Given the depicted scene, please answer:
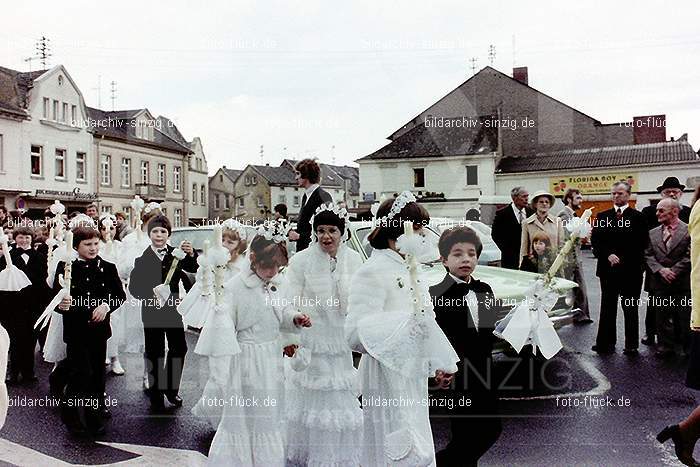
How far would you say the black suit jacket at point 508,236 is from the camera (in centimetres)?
895

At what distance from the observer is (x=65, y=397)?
17.7ft

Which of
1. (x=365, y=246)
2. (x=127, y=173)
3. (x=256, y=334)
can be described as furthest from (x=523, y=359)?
(x=127, y=173)

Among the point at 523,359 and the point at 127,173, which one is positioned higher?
the point at 127,173

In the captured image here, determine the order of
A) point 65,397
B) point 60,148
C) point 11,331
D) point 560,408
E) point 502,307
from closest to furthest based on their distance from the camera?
point 65,397, point 560,408, point 502,307, point 11,331, point 60,148

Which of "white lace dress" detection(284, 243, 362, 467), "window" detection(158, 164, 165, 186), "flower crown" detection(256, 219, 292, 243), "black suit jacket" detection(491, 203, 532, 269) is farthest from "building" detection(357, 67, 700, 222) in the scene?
"white lace dress" detection(284, 243, 362, 467)

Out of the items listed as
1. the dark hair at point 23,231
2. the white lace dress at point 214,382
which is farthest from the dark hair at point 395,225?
the dark hair at point 23,231

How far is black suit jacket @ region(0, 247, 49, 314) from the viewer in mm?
7273

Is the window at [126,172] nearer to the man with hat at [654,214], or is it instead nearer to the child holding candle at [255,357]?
the child holding candle at [255,357]

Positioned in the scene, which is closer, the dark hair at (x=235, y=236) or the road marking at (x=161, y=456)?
the road marking at (x=161, y=456)

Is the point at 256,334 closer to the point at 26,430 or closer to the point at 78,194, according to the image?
the point at 26,430

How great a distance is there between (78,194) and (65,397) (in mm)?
5187

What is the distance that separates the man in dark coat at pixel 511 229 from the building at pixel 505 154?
782 millimetres

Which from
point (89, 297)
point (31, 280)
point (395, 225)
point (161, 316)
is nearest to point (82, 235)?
point (89, 297)

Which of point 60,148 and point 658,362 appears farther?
point 60,148
